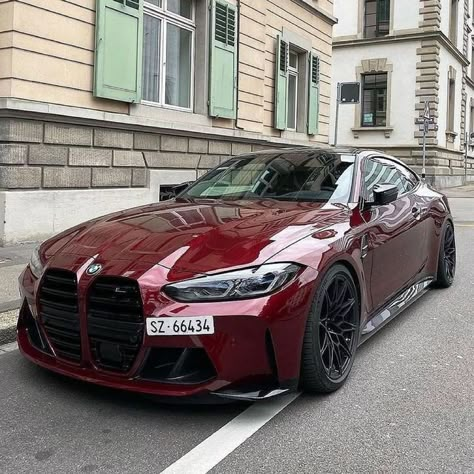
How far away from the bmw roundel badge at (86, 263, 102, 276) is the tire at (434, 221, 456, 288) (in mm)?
3868

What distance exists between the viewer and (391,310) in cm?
450

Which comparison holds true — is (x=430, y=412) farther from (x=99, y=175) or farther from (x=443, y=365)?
(x=99, y=175)

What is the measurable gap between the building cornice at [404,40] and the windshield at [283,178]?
2675cm

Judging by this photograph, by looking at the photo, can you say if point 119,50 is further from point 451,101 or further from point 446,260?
point 451,101

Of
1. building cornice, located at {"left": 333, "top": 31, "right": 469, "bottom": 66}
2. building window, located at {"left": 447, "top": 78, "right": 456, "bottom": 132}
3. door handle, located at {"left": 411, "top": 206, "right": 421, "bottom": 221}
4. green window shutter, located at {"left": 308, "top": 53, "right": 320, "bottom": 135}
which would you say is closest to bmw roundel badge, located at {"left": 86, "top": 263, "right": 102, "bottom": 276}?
door handle, located at {"left": 411, "top": 206, "right": 421, "bottom": 221}

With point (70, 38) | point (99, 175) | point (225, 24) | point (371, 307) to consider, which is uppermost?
point (225, 24)

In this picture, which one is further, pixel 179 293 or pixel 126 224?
pixel 126 224

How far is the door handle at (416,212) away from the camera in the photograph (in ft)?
16.8

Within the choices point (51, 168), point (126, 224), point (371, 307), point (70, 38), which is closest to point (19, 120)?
point (51, 168)

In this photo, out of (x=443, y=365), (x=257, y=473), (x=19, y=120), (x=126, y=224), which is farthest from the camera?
(x=19, y=120)

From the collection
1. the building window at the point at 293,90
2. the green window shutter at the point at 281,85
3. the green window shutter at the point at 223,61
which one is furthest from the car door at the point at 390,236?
the building window at the point at 293,90

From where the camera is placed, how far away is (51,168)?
863 centimetres

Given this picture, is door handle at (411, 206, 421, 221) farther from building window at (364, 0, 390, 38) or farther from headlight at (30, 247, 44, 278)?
building window at (364, 0, 390, 38)

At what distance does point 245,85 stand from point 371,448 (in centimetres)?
1122
